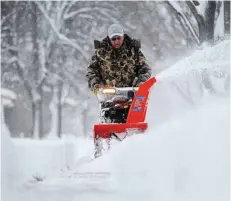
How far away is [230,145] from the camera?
17.6ft

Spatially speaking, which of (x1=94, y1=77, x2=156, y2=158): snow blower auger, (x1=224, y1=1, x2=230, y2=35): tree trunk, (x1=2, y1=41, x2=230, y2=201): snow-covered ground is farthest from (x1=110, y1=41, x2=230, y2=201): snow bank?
(x1=224, y1=1, x2=230, y2=35): tree trunk

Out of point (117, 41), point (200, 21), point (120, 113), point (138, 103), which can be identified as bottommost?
point (120, 113)

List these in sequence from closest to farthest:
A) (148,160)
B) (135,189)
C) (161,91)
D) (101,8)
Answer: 1. (135,189)
2. (148,160)
3. (161,91)
4. (101,8)

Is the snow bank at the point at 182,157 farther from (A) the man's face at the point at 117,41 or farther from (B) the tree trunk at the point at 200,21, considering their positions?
(B) the tree trunk at the point at 200,21

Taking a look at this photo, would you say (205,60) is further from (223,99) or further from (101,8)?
(101,8)

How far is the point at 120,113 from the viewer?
7.08 metres

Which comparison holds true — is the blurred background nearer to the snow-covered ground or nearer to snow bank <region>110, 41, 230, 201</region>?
snow bank <region>110, 41, 230, 201</region>

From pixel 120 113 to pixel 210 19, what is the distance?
777 cm

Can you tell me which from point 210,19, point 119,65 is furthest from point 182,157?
point 210,19

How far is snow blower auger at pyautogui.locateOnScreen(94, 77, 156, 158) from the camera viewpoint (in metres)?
6.43

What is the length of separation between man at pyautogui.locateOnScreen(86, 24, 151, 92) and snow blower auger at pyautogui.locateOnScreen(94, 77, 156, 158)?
1.29 ft

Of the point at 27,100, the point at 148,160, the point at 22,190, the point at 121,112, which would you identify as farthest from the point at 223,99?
the point at 27,100

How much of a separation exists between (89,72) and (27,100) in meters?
17.1

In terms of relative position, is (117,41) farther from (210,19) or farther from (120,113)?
(210,19)
